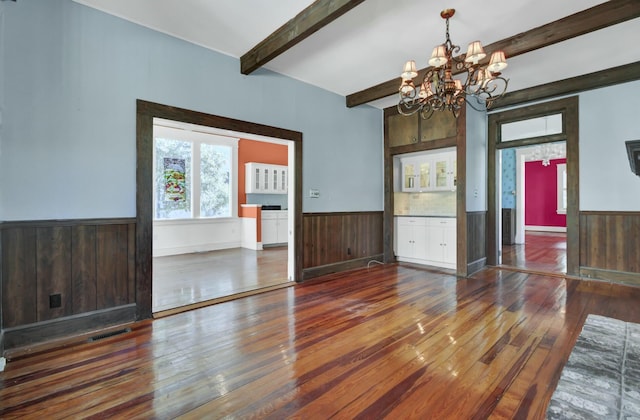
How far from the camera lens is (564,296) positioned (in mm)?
3646

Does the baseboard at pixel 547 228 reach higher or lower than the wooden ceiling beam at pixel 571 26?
lower

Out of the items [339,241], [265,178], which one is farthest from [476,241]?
[265,178]

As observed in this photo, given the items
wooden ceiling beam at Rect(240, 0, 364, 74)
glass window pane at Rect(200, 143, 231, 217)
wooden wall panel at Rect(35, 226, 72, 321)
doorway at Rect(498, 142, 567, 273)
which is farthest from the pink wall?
wooden wall panel at Rect(35, 226, 72, 321)

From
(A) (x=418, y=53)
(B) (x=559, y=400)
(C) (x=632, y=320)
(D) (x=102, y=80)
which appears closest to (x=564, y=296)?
(C) (x=632, y=320)

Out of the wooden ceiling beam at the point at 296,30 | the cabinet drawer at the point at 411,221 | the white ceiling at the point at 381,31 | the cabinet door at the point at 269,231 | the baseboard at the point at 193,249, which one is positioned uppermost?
the white ceiling at the point at 381,31

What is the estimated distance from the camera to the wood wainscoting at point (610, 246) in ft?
13.7

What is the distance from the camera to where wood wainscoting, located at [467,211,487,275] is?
4875mm

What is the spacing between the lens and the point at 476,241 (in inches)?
203

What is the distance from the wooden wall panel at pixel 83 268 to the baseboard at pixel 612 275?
21.1 feet

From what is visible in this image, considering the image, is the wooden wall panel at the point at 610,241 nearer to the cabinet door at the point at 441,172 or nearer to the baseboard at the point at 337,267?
the cabinet door at the point at 441,172

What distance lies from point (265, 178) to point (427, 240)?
4.53 m

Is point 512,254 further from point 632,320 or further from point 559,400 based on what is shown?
point 559,400

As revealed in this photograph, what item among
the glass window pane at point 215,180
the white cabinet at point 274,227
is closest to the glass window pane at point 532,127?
the white cabinet at point 274,227

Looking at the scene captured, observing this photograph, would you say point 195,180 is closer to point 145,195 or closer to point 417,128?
point 145,195
